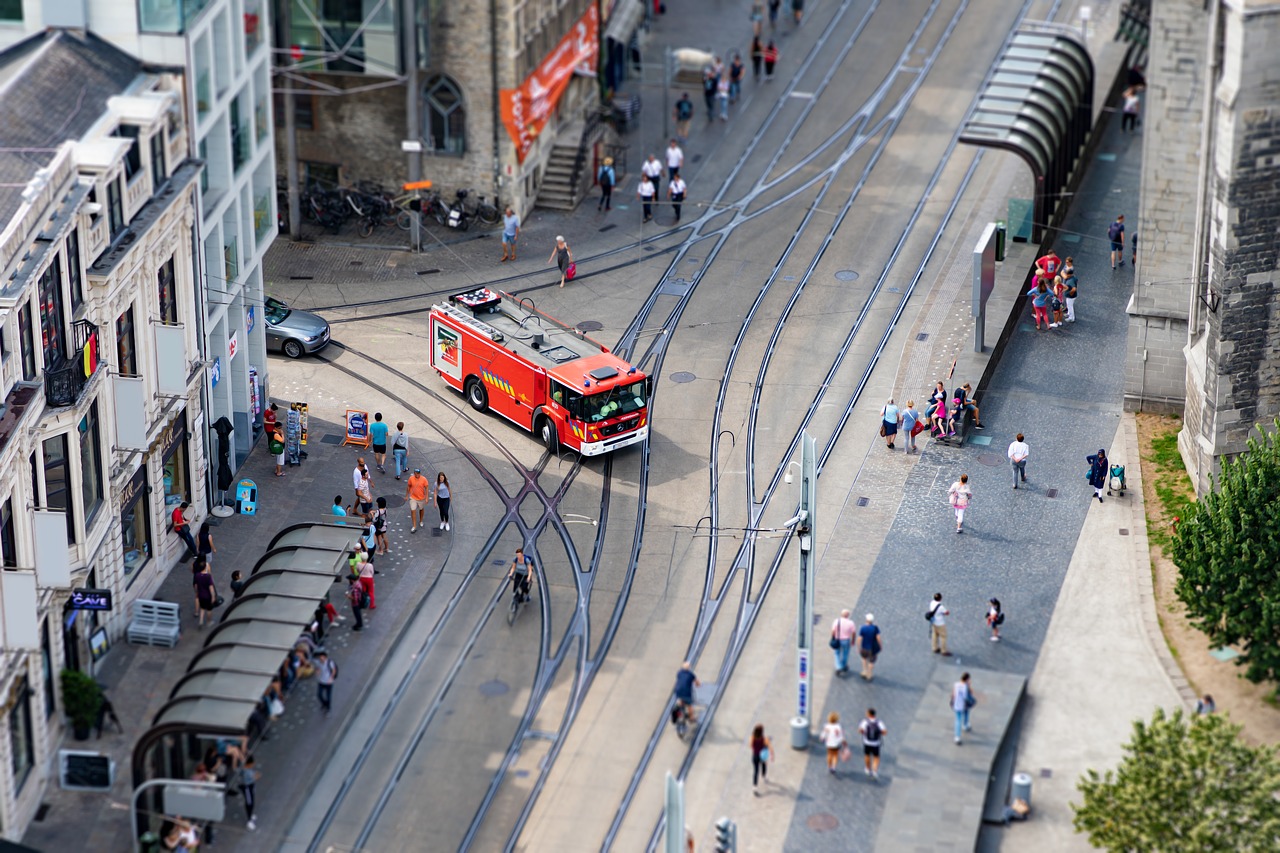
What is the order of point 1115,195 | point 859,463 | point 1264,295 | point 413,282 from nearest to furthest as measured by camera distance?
point 1264,295
point 859,463
point 413,282
point 1115,195

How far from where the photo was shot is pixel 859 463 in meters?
67.0

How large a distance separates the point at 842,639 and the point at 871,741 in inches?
165

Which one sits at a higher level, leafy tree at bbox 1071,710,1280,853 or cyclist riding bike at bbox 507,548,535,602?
leafy tree at bbox 1071,710,1280,853

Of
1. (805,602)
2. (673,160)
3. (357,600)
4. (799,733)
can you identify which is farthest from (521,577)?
(673,160)

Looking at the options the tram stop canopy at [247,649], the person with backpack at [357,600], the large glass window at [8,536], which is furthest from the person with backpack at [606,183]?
the large glass window at [8,536]

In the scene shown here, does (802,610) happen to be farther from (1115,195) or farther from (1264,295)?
(1115,195)

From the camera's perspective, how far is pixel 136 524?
2329 inches

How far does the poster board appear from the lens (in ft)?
222

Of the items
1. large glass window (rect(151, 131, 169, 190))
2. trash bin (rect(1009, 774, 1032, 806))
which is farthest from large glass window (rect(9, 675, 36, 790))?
trash bin (rect(1009, 774, 1032, 806))

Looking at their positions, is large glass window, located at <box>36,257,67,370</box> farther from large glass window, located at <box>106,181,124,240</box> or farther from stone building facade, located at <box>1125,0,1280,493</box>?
stone building facade, located at <box>1125,0,1280,493</box>

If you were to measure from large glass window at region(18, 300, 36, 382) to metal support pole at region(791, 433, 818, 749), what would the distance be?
1728 centimetres

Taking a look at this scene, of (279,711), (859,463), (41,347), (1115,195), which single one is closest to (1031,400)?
(859,463)

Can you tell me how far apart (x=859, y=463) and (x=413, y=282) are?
19.3 m

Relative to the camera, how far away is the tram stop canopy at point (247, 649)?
167 ft
